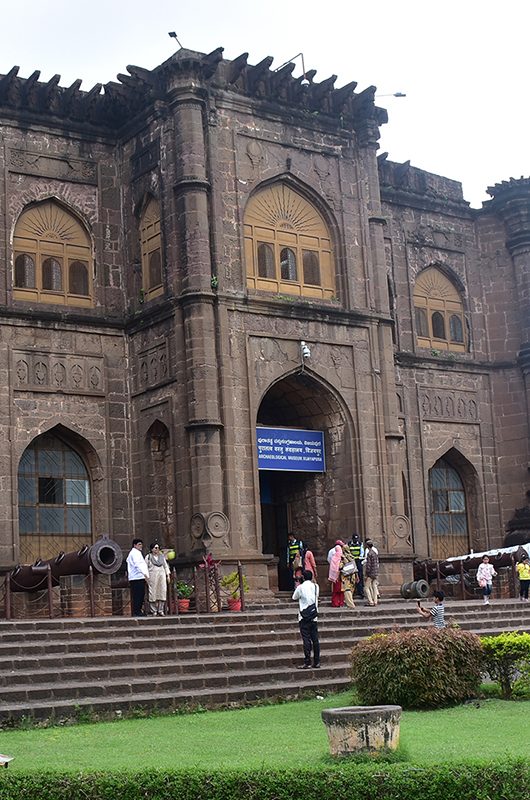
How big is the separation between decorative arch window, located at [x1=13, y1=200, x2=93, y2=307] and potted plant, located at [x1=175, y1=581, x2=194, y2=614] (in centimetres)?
711

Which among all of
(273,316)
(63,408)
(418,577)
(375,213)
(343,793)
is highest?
(375,213)

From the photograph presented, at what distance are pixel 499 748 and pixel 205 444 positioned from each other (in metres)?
14.6

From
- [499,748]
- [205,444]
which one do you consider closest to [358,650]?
[499,748]

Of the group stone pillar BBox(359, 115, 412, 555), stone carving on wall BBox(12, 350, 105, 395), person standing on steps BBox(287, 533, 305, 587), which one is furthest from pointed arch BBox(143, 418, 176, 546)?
stone pillar BBox(359, 115, 412, 555)

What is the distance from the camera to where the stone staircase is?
51.6 ft

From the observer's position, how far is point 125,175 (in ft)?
94.3

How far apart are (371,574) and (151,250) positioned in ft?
28.2

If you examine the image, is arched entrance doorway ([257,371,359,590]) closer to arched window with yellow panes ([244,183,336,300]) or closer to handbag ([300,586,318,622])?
arched window with yellow panes ([244,183,336,300])

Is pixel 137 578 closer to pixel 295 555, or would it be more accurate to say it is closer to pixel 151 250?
pixel 295 555

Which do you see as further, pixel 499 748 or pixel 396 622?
pixel 396 622

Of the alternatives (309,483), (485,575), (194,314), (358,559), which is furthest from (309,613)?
(309,483)

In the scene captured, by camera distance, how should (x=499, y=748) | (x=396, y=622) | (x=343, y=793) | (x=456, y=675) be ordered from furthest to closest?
(x=396, y=622), (x=456, y=675), (x=499, y=748), (x=343, y=793)

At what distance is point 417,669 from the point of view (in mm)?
15328

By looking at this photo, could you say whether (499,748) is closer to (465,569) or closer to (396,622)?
(396,622)
